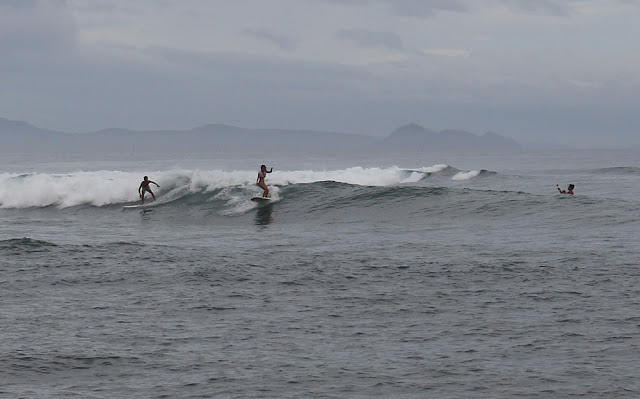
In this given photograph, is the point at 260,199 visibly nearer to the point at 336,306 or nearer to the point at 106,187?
the point at 106,187

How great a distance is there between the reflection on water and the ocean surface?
0.98ft

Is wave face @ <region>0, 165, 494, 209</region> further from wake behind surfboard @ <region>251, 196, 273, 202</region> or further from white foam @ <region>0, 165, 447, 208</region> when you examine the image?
wake behind surfboard @ <region>251, 196, 273, 202</region>

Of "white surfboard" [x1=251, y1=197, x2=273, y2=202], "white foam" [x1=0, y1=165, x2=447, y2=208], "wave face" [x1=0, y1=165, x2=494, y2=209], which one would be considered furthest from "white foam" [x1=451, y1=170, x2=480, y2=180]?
"white surfboard" [x1=251, y1=197, x2=273, y2=202]

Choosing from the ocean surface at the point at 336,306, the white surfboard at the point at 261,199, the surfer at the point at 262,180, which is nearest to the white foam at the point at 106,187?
the surfer at the point at 262,180

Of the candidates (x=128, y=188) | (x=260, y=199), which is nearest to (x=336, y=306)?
(x=260, y=199)

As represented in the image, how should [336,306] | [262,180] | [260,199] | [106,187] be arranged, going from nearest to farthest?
[336,306] → [262,180] → [260,199] → [106,187]

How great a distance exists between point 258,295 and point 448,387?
19.4ft

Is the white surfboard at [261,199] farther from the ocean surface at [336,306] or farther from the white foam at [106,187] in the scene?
the ocean surface at [336,306]

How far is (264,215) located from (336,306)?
1609 centimetres

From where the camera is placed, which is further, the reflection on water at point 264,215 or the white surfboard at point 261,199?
the white surfboard at point 261,199

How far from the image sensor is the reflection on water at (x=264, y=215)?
1114 inches

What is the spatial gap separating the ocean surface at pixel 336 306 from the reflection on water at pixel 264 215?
0.30 metres

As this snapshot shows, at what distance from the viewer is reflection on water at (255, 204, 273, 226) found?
92.8 ft

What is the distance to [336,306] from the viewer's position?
14133 millimetres
